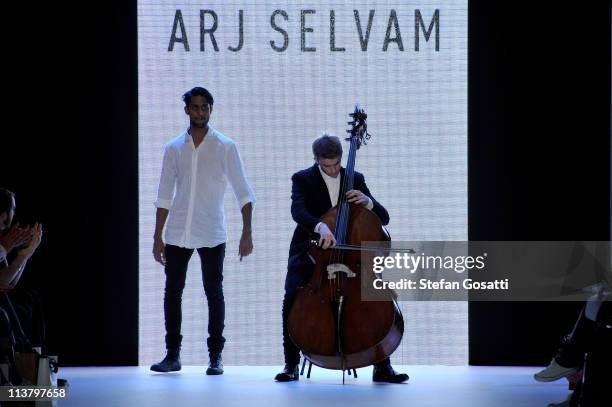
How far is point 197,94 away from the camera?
5.86m

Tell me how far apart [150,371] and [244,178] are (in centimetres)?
112

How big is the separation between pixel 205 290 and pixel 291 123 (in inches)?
42.5

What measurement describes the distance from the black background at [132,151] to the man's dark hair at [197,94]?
20.3 inches

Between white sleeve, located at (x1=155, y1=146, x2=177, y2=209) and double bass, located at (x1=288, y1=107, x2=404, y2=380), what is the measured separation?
1.08m

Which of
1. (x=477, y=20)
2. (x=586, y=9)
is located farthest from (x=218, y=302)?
(x=586, y=9)

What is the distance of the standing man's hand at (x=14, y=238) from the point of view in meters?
5.10

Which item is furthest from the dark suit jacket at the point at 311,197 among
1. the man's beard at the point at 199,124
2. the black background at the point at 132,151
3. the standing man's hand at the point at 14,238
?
the standing man's hand at the point at 14,238

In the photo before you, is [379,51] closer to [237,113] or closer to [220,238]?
[237,113]

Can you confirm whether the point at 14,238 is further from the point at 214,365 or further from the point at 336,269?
the point at 336,269

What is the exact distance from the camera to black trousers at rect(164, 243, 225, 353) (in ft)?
19.2

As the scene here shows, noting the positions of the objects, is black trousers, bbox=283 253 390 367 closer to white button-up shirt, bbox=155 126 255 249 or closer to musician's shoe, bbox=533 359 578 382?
white button-up shirt, bbox=155 126 255 249

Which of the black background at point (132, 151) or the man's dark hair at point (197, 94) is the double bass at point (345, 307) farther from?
the black background at point (132, 151)

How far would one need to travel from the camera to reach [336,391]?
17.3ft

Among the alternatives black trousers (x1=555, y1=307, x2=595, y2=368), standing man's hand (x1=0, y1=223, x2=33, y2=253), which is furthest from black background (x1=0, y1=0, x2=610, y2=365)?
black trousers (x1=555, y1=307, x2=595, y2=368)
